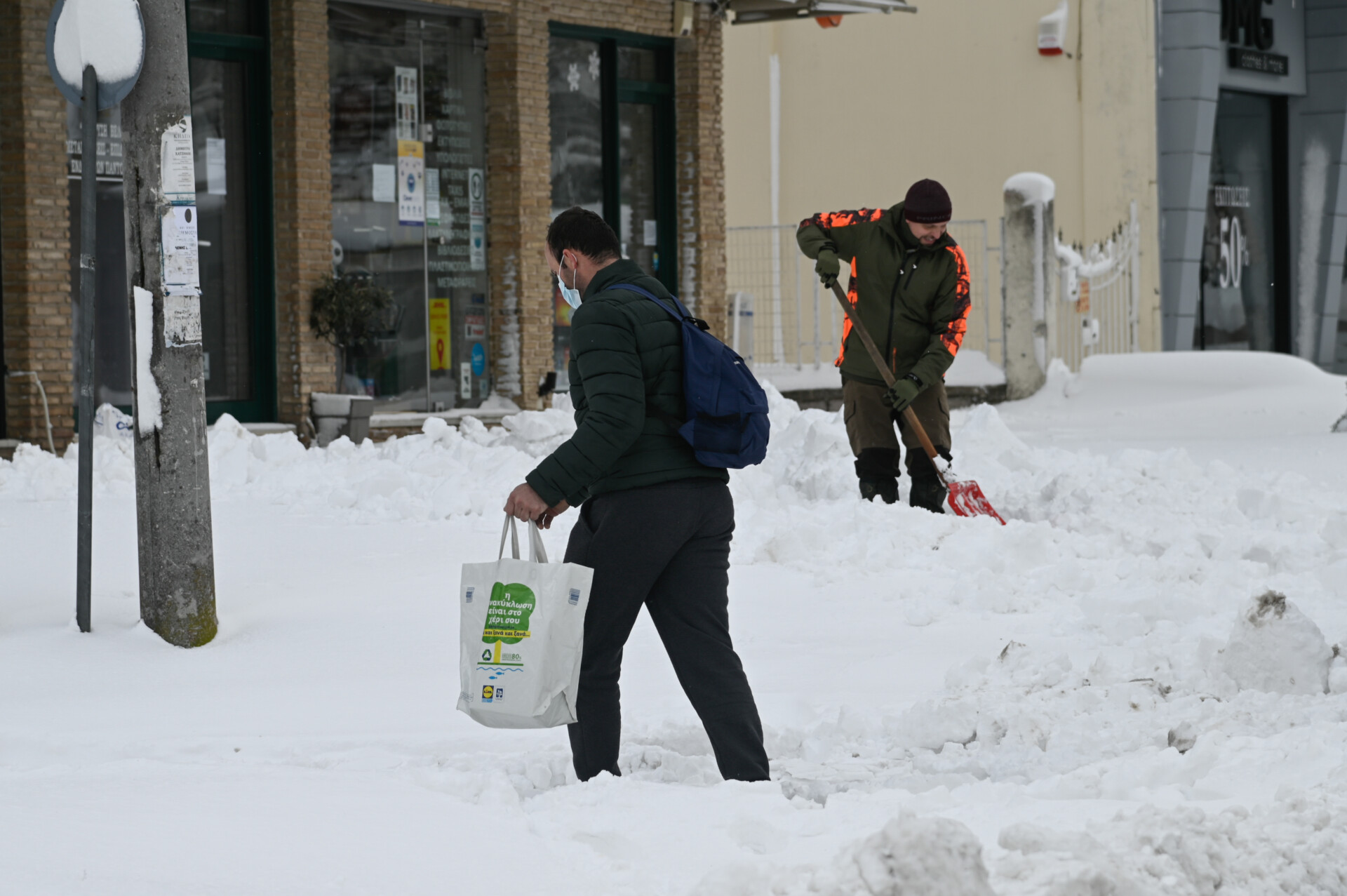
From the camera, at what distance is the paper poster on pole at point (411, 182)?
15.0 meters

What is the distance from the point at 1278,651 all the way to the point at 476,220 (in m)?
11.3

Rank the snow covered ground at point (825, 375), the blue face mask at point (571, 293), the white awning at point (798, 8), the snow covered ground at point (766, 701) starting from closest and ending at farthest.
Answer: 1. the snow covered ground at point (766, 701)
2. the blue face mask at point (571, 293)
3. the white awning at point (798, 8)
4. the snow covered ground at point (825, 375)

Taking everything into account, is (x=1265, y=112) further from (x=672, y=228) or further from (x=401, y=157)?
(x=401, y=157)

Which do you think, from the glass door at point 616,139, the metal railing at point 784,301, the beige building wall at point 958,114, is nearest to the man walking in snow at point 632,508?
the glass door at point 616,139

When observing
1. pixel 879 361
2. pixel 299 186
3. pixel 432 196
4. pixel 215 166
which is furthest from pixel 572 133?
pixel 879 361

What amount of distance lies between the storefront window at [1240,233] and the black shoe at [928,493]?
61.0 ft

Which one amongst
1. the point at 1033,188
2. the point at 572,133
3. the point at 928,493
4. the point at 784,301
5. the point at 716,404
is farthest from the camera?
the point at 784,301

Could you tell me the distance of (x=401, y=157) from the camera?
49.4ft

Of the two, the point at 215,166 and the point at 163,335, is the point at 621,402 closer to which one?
the point at 163,335

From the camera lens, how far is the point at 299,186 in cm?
1390

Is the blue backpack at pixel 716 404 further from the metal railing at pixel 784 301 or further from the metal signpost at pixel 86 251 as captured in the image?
the metal railing at pixel 784 301

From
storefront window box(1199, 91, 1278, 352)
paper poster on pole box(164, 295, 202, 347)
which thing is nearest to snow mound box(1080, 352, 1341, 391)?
storefront window box(1199, 91, 1278, 352)

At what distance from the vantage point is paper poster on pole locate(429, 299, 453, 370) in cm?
1534

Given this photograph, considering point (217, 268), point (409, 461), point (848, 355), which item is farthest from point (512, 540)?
point (217, 268)
